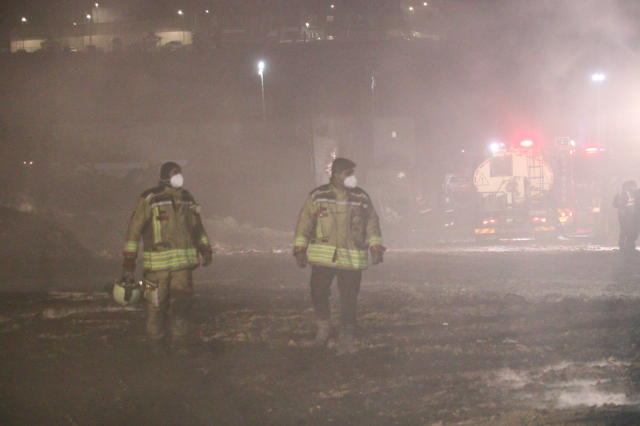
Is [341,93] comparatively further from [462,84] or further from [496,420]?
[496,420]

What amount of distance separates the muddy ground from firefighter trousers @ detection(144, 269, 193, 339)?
0.27 m

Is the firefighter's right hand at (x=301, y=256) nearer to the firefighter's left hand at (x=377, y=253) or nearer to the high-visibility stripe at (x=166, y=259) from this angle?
the firefighter's left hand at (x=377, y=253)

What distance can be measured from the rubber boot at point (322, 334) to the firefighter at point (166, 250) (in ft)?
3.92

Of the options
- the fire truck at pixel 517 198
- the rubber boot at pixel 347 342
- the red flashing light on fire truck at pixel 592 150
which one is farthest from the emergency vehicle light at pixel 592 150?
the rubber boot at pixel 347 342

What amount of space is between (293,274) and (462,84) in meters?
35.1

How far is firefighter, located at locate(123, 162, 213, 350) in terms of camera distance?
5355 millimetres

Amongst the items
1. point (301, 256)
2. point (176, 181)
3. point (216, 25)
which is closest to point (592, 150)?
point (301, 256)

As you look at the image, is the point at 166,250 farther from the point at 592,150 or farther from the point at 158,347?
the point at 592,150

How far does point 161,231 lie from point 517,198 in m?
14.7

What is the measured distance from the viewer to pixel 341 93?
38531 mm

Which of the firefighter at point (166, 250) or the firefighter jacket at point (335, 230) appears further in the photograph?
the firefighter jacket at point (335, 230)

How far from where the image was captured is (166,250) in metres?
5.38

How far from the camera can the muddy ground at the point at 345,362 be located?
154 inches

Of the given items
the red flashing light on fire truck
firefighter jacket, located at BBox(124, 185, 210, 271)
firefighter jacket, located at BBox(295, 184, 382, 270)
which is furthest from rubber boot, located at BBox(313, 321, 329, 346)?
the red flashing light on fire truck
